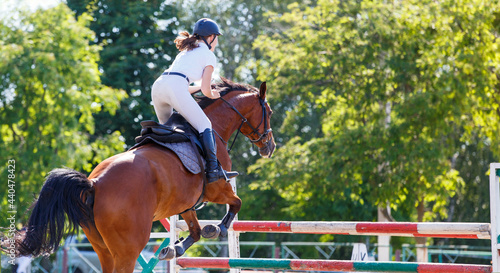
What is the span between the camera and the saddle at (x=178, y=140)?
4754 mm

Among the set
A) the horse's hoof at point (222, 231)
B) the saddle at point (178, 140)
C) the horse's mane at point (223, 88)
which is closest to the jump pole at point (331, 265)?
the horse's hoof at point (222, 231)

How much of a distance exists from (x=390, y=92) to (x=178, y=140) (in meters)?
12.6

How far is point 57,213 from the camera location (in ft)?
13.7

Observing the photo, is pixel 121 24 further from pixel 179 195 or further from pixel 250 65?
pixel 179 195

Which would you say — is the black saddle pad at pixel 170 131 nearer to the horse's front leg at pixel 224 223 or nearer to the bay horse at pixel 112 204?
the bay horse at pixel 112 204

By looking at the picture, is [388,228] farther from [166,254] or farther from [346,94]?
[346,94]

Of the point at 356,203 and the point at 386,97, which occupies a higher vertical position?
the point at 386,97

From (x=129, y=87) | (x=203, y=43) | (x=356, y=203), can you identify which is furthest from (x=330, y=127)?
(x=203, y=43)

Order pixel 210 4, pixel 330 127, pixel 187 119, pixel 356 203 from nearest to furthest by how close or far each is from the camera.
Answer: pixel 187 119, pixel 330 127, pixel 356 203, pixel 210 4

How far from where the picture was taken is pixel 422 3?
16.0 meters

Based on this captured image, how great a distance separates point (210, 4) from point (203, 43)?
23.9 m

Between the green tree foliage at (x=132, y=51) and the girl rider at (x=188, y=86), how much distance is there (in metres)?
16.0

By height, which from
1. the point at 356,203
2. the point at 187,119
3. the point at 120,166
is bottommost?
the point at 356,203

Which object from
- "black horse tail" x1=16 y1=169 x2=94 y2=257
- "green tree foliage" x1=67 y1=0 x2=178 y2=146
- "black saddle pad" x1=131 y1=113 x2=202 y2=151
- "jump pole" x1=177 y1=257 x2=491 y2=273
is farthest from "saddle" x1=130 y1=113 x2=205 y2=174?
"green tree foliage" x1=67 y1=0 x2=178 y2=146
